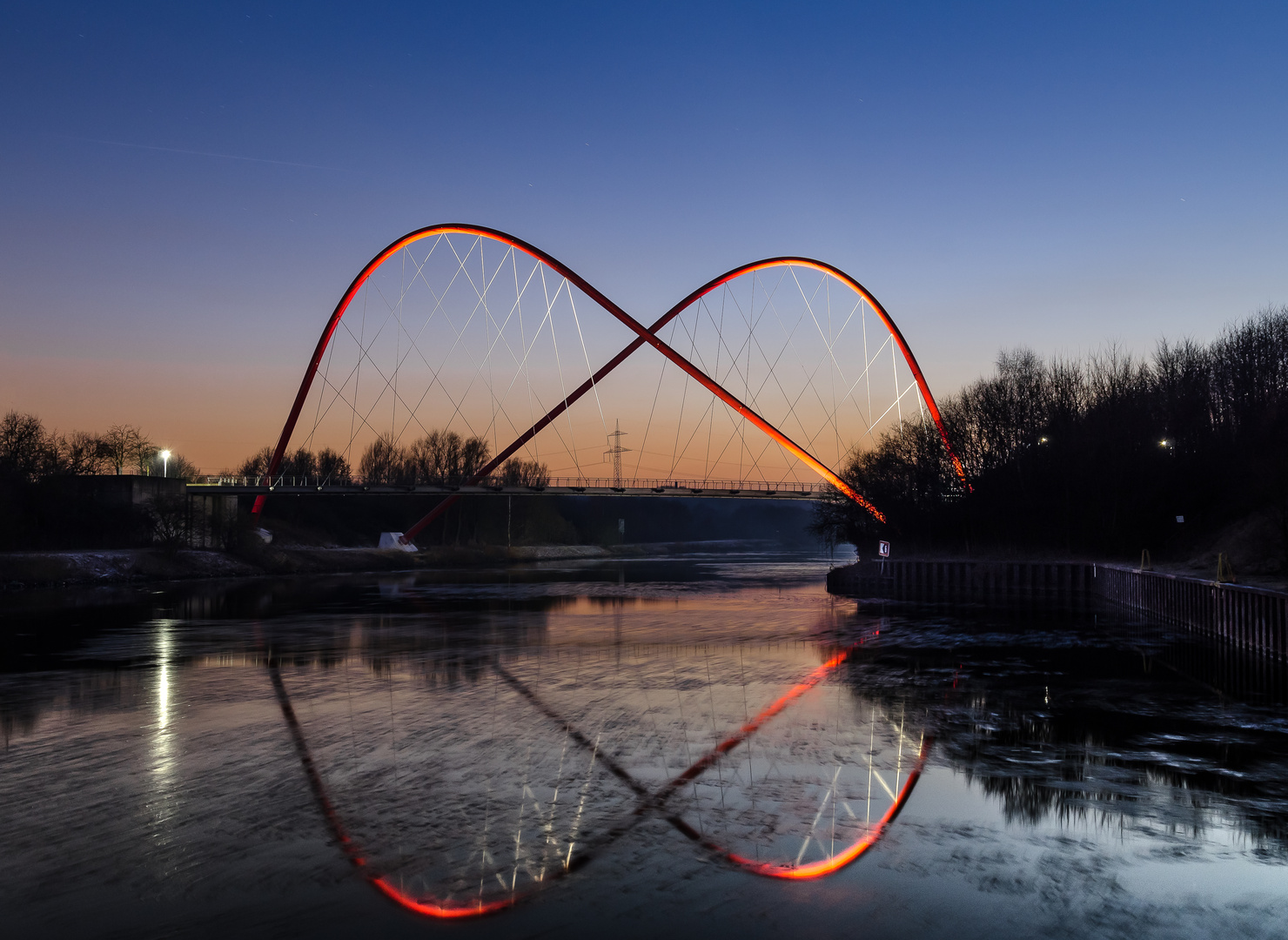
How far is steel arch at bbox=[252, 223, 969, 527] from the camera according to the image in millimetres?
65500

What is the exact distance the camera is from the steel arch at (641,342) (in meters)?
65.5

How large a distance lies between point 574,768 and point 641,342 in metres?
71.5

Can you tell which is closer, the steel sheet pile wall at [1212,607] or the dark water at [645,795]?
the dark water at [645,795]

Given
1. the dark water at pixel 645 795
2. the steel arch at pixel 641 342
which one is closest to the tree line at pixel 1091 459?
the steel arch at pixel 641 342

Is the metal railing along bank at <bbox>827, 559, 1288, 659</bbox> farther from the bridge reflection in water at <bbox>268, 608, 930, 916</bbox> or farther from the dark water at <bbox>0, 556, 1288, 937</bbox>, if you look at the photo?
the bridge reflection in water at <bbox>268, 608, 930, 916</bbox>

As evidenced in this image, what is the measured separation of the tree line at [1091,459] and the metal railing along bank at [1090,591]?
819 centimetres

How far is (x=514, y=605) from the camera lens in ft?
128

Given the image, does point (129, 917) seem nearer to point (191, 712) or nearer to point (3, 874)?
point (3, 874)

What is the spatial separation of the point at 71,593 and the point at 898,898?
4977cm

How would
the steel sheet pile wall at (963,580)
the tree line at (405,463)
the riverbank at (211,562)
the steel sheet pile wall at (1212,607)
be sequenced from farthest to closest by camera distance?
the tree line at (405,463)
the riverbank at (211,562)
the steel sheet pile wall at (963,580)
the steel sheet pile wall at (1212,607)

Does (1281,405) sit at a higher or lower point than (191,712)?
higher

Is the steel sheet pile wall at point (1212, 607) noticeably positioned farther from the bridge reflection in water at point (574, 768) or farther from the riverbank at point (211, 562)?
the riverbank at point (211, 562)

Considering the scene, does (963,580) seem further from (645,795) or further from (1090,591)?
(645,795)

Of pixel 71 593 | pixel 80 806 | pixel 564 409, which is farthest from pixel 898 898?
pixel 564 409
